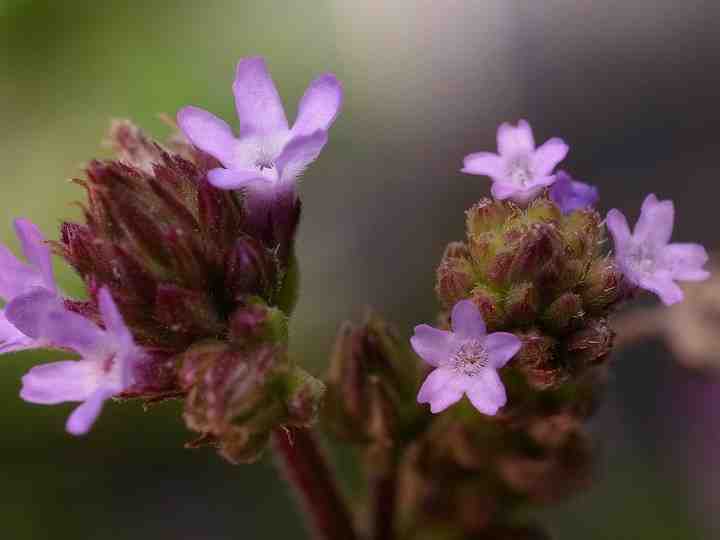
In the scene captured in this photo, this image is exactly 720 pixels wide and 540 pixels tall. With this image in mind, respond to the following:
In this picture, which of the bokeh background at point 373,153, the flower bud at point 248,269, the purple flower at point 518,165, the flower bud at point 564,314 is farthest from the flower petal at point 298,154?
the bokeh background at point 373,153

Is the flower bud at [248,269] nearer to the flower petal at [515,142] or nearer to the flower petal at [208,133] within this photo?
the flower petal at [208,133]

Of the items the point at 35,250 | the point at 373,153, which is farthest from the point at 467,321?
the point at 373,153

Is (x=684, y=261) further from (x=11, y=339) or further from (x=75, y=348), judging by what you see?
(x=11, y=339)

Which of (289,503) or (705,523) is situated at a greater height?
(289,503)

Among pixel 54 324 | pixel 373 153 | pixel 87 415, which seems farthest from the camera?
pixel 373 153

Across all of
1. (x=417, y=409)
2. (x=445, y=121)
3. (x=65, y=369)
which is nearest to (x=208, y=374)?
(x=65, y=369)

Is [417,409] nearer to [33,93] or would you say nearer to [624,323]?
[624,323]

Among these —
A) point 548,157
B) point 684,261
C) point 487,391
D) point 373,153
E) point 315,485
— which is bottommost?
point 487,391

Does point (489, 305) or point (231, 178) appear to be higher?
point (231, 178)
